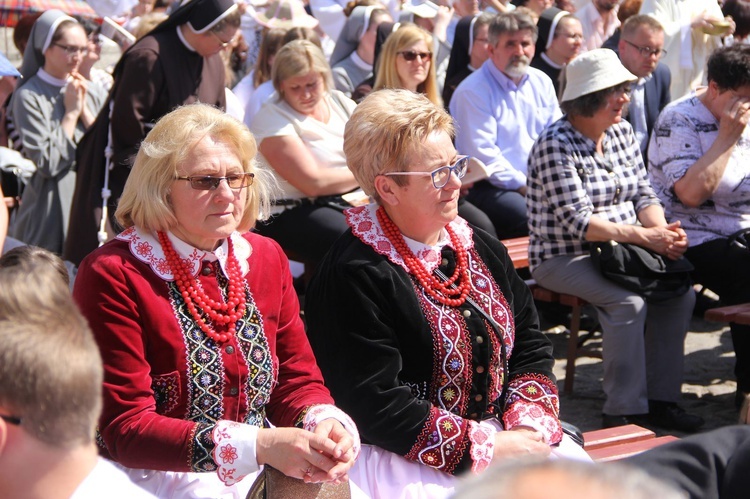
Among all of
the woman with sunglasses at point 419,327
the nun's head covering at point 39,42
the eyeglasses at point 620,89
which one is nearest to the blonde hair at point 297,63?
the nun's head covering at point 39,42

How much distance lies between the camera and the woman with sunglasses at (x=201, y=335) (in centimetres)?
263

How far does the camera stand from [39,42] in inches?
246

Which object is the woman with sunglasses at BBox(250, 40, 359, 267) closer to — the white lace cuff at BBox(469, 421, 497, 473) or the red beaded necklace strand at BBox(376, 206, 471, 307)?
the red beaded necklace strand at BBox(376, 206, 471, 307)

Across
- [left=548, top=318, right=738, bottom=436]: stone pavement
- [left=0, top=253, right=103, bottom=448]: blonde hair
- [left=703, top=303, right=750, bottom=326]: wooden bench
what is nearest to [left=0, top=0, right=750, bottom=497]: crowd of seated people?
[left=548, top=318, right=738, bottom=436]: stone pavement

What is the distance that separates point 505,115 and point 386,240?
12.2 ft

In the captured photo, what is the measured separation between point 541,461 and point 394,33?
5831 millimetres

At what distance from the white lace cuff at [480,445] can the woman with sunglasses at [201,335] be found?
15.8 inches

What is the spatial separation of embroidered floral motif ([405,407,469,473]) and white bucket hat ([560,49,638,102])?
2.50m

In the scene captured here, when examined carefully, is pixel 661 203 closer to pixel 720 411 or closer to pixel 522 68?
pixel 720 411

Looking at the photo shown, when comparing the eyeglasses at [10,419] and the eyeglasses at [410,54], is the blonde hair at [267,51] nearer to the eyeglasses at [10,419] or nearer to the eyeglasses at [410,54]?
the eyeglasses at [410,54]

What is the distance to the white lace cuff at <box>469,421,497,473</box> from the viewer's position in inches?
117

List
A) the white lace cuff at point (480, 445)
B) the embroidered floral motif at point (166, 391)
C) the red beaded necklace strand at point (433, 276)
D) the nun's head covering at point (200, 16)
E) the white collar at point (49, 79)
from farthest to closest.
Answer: the white collar at point (49, 79)
the nun's head covering at point (200, 16)
the red beaded necklace strand at point (433, 276)
the white lace cuff at point (480, 445)
the embroidered floral motif at point (166, 391)

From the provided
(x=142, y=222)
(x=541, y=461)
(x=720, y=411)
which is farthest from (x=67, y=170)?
(x=541, y=461)

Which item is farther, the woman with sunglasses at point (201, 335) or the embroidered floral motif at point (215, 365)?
the embroidered floral motif at point (215, 365)
